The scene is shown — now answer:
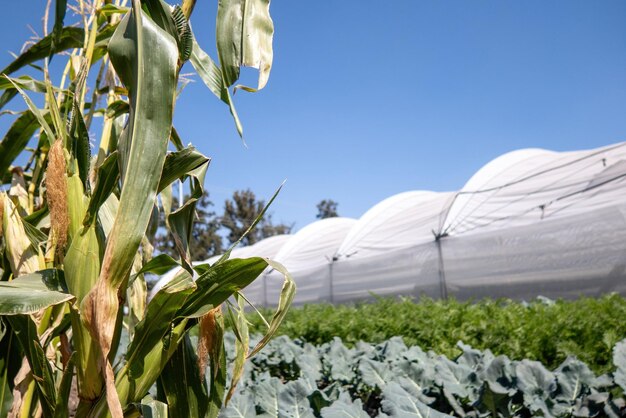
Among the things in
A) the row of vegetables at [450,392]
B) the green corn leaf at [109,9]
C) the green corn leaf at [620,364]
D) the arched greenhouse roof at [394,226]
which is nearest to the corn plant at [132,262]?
the green corn leaf at [109,9]

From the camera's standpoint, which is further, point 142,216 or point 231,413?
point 231,413

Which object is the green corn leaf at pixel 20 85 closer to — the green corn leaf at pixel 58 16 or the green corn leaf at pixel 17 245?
the green corn leaf at pixel 58 16

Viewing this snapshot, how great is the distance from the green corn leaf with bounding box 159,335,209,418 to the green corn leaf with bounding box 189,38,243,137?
57 centimetres

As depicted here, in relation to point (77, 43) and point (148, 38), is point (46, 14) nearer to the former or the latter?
point (77, 43)

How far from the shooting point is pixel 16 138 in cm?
175

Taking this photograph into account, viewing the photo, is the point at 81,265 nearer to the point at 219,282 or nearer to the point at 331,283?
the point at 219,282

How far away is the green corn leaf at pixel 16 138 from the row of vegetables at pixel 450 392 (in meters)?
1.09

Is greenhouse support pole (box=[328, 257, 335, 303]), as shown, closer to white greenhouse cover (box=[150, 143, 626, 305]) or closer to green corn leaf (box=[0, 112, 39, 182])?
white greenhouse cover (box=[150, 143, 626, 305])

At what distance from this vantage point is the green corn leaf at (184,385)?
1.26 metres

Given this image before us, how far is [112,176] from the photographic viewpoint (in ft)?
3.92

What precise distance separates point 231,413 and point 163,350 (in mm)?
570

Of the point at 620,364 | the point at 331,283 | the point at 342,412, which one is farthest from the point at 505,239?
the point at 342,412

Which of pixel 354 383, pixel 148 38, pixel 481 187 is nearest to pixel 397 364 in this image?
pixel 354 383

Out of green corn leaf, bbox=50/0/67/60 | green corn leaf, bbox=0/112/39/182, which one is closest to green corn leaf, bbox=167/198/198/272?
green corn leaf, bbox=50/0/67/60
